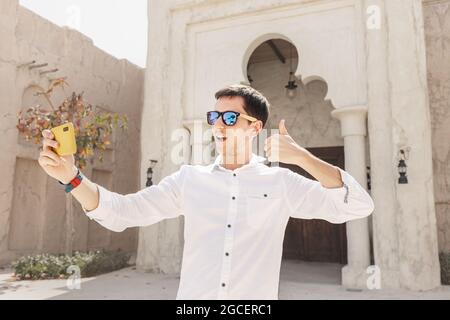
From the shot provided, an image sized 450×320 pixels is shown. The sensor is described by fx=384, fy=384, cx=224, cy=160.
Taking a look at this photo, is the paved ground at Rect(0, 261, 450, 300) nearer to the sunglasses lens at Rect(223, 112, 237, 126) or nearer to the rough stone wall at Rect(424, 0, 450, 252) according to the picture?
the rough stone wall at Rect(424, 0, 450, 252)

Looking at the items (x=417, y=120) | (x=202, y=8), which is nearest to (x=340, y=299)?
(x=417, y=120)

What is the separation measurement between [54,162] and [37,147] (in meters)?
10.3

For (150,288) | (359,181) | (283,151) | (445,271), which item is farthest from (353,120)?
(283,151)

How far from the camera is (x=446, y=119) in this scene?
9719 millimetres

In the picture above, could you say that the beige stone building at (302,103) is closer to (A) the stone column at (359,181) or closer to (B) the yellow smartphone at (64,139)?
(A) the stone column at (359,181)

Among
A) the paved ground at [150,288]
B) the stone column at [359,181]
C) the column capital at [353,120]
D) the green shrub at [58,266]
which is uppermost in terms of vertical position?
the column capital at [353,120]

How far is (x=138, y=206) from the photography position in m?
1.90

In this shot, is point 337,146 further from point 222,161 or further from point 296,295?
point 222,161

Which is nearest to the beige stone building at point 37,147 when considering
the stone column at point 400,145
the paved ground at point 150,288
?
the paved ground at point 150,288

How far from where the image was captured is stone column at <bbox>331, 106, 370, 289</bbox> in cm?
720

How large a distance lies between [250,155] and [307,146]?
358 inches

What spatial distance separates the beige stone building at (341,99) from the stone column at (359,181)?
0.02 meters

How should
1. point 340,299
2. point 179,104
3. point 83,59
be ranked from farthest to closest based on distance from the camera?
point 83,59, point 179,104, point 340,299

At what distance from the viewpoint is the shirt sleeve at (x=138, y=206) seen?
1.79 m
